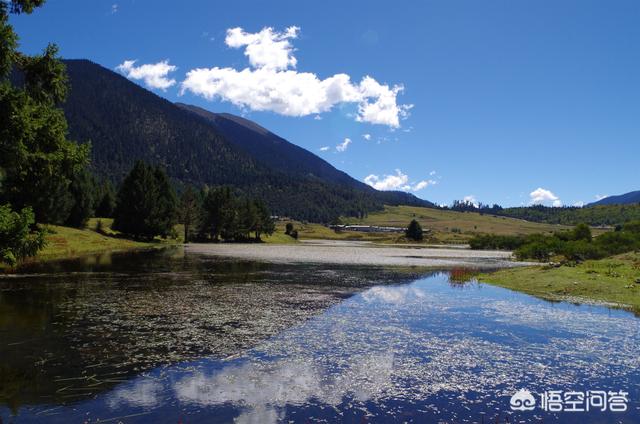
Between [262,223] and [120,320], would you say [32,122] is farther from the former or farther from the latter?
[262,223]

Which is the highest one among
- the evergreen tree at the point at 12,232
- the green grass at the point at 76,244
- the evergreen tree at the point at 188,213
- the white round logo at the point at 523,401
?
the evergreen tree at the point at 188,213

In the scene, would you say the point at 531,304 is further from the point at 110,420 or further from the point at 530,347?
the point at 110,420

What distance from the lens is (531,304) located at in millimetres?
36594

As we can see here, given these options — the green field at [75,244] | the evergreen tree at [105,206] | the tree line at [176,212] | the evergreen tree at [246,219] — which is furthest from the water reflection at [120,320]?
the evergreen tree at [246,219]

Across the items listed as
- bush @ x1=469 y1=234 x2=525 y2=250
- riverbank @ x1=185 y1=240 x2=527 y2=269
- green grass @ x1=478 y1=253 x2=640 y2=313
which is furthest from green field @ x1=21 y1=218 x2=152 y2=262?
bush @ x1=469 y1=234 x2=525 y2=250

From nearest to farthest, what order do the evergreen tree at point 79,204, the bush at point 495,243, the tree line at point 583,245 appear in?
the tree line at point 583,245 → the evergreen tree at point 79,204 → the bush at point 495,243

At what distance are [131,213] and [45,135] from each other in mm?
97575

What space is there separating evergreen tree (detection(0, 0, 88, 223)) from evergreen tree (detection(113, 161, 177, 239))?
9344 centimetres

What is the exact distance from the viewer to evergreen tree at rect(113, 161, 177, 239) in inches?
4446

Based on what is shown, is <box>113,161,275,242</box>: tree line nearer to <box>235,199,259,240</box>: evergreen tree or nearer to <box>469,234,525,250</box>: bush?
<box>235,199,259,240</box>: evergreen tree

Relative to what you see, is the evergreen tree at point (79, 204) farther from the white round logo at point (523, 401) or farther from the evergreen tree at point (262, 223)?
the white round logo at point (523, 401)

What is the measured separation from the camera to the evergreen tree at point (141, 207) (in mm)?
112938

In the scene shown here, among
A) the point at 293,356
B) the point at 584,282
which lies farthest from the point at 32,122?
the point at 584,282

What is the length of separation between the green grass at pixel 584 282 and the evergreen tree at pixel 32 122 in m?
38.1
